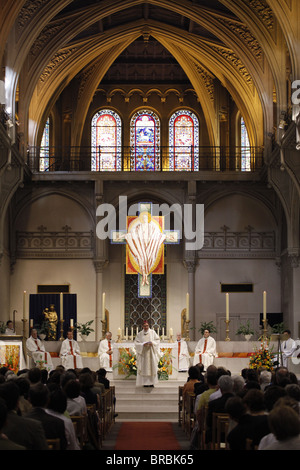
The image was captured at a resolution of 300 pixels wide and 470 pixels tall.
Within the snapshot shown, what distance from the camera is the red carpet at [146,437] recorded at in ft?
34.6

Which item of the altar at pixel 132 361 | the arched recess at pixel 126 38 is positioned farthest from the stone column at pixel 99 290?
the altar at pixel 132 361

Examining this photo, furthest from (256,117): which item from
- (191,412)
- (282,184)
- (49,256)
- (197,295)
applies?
(191,412)

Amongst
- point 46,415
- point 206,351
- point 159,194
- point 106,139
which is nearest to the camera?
point 46,415

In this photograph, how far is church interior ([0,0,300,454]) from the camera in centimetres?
2458

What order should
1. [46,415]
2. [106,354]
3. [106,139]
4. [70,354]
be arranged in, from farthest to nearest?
[106,139], [70,354], [106,354], [46,415]

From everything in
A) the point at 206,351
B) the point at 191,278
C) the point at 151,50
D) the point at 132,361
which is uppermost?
the point at 151,50

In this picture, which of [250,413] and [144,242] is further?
[144,242]

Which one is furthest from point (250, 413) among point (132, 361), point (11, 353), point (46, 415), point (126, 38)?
point (126, 38)

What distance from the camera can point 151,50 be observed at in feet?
97.3

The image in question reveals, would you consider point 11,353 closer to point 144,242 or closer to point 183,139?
point 144,242

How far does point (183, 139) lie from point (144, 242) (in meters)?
6.97

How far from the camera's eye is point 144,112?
30.3 meters

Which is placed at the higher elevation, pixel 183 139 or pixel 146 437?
pixel 183 139
